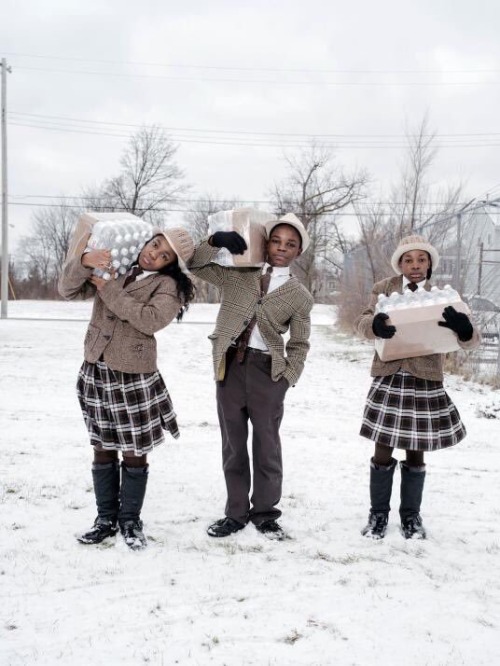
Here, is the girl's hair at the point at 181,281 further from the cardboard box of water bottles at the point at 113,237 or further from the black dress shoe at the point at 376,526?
the black dress shoe at the point at 376,526

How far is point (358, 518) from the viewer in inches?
137

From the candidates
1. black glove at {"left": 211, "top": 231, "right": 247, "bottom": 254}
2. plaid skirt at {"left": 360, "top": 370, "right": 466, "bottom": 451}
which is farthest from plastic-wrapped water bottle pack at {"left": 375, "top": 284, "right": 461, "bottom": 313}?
black glove at {"left": 211, "top": 231, "right": 247, "bottom": 254}

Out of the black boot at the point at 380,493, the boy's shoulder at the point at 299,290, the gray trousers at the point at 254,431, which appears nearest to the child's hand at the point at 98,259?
the gray trousers at the point at 254,431

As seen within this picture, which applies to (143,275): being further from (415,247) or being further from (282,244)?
(415,247)

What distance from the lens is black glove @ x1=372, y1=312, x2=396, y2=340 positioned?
3.06 metres

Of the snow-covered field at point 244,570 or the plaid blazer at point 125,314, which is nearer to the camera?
the snow-covered field at point 244,570

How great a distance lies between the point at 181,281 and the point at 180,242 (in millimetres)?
210

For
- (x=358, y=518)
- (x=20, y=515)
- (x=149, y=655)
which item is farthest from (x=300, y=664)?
(x=20, y=515)

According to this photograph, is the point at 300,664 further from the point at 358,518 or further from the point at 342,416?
the point at 342,416

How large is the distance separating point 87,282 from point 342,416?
4.07 m

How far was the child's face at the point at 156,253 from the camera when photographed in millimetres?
2951

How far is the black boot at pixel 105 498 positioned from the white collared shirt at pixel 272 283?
3.24 ft

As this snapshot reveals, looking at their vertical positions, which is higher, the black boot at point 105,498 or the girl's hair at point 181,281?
the girl's hair at point 181,281

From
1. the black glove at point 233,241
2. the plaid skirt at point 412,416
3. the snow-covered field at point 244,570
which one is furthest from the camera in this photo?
the plaid skirt at point 412,416
